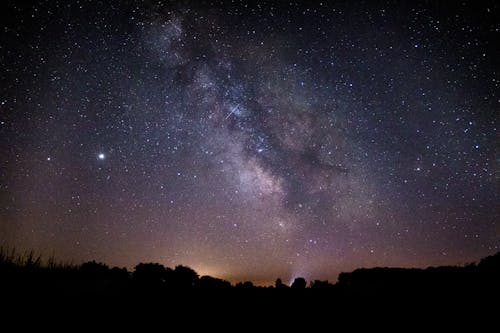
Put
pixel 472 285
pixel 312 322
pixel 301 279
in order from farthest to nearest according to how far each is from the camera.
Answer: pixel 301 279 < pixel 472 285 < pixel 312 322

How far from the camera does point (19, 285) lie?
4.96 metres

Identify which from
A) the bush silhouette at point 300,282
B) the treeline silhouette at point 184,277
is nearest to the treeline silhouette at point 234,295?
the treeline silhouette at point 184,277

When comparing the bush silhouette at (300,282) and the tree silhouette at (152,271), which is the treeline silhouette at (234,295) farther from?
the tree silhouette at (152,271)

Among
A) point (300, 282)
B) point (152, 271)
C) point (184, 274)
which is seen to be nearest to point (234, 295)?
point (300, 282)

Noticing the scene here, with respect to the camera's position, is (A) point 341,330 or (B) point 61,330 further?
(A) point 341,330

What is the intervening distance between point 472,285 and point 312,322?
137 inches

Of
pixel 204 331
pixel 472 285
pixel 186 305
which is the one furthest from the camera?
pixel 472 285

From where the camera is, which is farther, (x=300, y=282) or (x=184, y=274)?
(x=184, y=274)

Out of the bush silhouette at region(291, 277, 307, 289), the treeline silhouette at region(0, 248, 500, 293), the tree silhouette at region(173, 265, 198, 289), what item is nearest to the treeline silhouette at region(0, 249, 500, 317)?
the treeline silhouette at region(0, 248, 500, 293)

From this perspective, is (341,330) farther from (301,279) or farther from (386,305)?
(301,279)

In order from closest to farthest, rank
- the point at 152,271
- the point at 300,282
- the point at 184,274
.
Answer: the point at 300,282, the point at 152,271, the point at 184,274

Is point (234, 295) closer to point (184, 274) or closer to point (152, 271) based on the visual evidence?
point (184, 274)

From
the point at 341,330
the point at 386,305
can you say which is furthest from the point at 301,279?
the point at 341,330

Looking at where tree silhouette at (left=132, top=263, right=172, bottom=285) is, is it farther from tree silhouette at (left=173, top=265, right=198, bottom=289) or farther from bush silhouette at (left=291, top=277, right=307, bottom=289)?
bush silhouette at (left=291, top=277, right=307, bottom=289)
